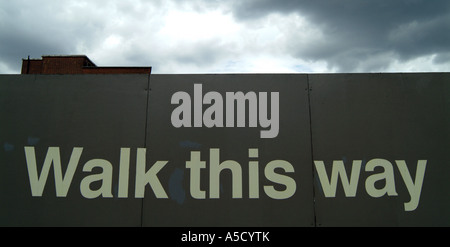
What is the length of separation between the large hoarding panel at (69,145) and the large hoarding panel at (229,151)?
0.22 m

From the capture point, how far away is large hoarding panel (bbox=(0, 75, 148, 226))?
2.63m

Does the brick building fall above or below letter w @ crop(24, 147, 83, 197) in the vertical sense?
above

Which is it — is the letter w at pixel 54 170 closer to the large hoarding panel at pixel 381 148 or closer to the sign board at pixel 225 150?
the sign board at pixel 225 150

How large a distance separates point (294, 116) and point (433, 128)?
1.31 m

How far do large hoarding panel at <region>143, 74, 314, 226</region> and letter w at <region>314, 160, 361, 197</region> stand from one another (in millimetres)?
114

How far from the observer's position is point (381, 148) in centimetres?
268

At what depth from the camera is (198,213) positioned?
8.57ft

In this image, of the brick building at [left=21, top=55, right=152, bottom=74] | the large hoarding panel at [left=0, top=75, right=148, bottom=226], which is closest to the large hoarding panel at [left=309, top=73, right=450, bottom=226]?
the large hoarding panel at [left=0, top=75, right=148, bottom=226]

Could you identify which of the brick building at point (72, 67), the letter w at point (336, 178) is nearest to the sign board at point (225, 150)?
the letter w at point (336, 178)

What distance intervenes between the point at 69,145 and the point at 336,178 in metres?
2.48

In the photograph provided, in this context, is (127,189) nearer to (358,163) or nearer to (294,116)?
(294,116)

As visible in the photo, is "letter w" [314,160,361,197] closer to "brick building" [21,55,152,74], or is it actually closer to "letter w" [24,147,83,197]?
"letter w" [24,147,83,197]

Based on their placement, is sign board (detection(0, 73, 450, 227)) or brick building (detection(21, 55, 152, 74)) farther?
brick building (detection(21, 55, 152, 74))
